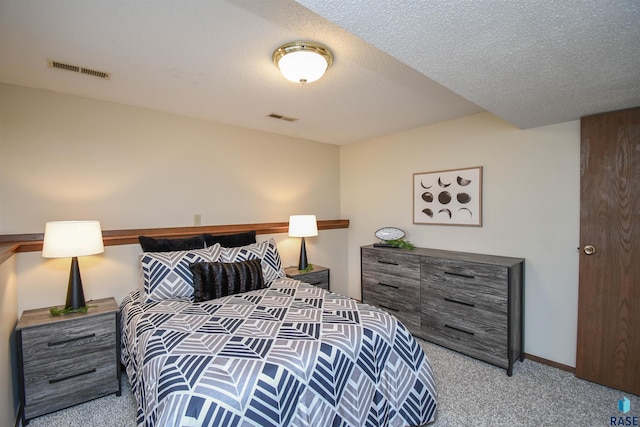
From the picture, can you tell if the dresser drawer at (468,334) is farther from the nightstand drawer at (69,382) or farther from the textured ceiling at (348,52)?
the nightstand drawer at (69,382)

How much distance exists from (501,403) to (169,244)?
2.91 m

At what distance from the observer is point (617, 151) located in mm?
2215

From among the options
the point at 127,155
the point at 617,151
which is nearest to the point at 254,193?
the point at 127,155

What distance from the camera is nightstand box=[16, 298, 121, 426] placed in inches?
77.3

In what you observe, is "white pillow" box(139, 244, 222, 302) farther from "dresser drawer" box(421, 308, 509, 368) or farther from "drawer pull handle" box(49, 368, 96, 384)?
"dresser drawer" box(421, 308, 509, 368)

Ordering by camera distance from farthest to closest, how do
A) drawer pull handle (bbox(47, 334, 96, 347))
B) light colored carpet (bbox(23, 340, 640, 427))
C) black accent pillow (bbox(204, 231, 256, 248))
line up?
1. black accent pillow (bbox(204, 231, 256, 248))
2. drawer pull handle (bbox(47, 334, 96, 347))
3. light colored carpet (bbox(23, 340, 640, 427))

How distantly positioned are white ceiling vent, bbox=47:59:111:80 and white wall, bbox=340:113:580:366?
3005 mm

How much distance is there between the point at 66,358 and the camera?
207 centimetres

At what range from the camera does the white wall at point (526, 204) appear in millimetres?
2520

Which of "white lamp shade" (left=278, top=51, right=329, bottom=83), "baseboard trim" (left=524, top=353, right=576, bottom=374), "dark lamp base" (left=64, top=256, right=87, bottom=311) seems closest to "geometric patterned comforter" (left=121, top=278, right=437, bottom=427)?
"dark lamp base" (left=64, top=256, right=87, bottom=311)

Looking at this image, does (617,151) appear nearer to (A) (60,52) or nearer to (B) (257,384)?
(B) (257,384)

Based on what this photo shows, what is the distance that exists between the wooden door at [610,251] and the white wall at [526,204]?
0.13 m

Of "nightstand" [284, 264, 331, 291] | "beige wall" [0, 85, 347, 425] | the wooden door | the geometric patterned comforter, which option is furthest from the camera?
"nightstand" [284, 264, 331, 291]

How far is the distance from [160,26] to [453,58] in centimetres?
150
